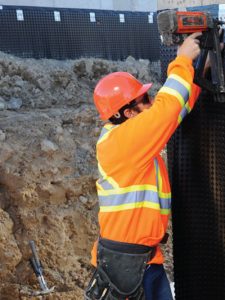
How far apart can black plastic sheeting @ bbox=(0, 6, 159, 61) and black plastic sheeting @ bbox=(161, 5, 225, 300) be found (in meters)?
5.65

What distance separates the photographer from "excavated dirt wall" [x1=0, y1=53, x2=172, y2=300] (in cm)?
543

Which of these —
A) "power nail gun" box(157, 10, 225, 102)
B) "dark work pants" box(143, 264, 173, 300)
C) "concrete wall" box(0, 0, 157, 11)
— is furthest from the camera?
"concrete wall" box(0, 0, 157, 11)

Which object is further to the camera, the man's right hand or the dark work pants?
the dark work pants

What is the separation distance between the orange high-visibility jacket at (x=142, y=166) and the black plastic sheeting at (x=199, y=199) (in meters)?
0.27

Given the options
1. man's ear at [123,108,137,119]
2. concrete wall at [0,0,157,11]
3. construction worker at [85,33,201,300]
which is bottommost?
construction worker at [85,33,201,300]

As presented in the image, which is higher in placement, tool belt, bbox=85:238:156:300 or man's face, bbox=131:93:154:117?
man's face, bbox=131:93:154:117

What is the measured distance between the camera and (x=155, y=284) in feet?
9.75

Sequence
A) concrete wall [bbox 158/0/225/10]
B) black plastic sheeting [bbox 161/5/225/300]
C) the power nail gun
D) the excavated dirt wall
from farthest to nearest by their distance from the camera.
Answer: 1. the excavated dirt wall
2. concrete wall [bbox 158/0/225/10]
3. black plastic sheeting [bbox 161/5/225/300]
4. the power nail gun

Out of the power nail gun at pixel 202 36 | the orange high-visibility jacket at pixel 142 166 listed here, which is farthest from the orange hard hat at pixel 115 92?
the power nail gun at pixel 202 36

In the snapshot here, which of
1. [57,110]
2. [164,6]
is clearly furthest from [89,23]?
[164,6]

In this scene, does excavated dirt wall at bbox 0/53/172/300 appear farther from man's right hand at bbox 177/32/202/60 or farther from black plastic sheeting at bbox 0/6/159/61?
man's right hand at bbox 177/32/202/60

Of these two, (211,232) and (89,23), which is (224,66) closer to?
(211,232)

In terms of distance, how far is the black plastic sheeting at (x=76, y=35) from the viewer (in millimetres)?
8477

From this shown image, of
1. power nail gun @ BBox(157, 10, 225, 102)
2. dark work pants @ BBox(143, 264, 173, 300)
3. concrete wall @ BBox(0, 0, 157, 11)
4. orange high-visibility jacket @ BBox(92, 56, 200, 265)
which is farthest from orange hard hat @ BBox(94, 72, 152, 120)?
concrete wall @ BBox(0, 0, 157, 11)
